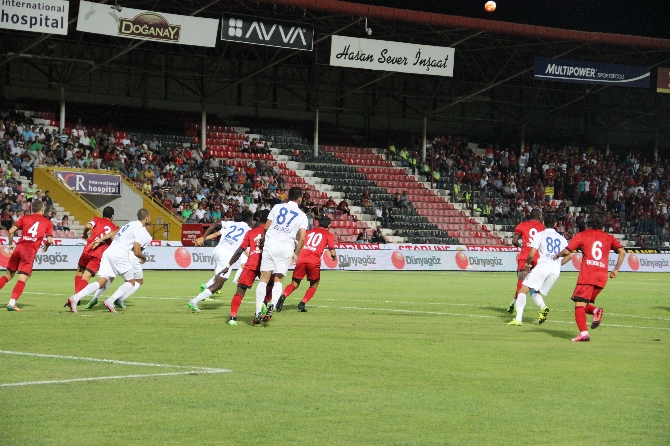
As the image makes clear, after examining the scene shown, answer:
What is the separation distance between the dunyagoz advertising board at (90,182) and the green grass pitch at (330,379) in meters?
21.7

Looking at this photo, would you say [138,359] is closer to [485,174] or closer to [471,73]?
[485,174]

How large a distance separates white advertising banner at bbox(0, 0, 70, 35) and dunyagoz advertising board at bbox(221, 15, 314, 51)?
654 centimetres

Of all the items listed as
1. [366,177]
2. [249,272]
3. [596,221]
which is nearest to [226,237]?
[249,272]

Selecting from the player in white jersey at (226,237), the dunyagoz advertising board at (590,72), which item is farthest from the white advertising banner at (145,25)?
the player in white jersey at (226,237)

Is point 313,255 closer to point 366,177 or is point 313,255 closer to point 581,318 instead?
point 581,318

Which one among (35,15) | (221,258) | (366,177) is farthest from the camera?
(366,177)

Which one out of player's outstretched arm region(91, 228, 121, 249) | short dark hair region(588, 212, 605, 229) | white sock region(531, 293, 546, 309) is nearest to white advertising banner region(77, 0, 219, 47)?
player's outstretched arm region(91, 228, 121, 249)

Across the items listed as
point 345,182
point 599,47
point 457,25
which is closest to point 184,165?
point 345,182

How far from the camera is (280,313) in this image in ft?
60.7

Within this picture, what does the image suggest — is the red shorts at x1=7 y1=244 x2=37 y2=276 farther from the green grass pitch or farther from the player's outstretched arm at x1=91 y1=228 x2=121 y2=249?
the player's outstretched arm at x1=91 y1=228 x2=121 y2=249

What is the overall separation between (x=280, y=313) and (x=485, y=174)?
3752cm

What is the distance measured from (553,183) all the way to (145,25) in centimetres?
2643

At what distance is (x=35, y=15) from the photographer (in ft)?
124

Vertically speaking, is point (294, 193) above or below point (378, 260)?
above
